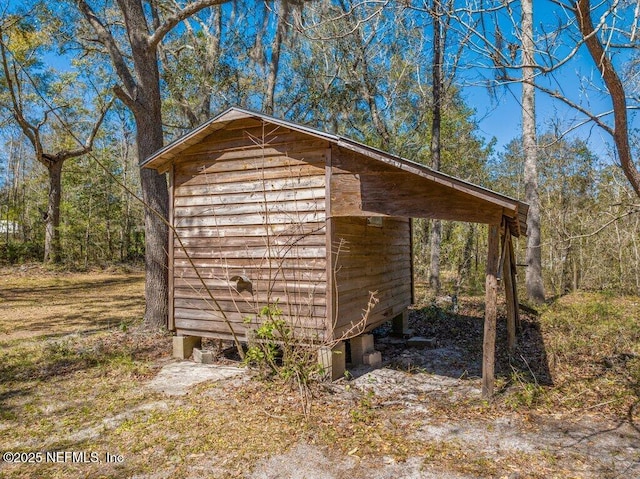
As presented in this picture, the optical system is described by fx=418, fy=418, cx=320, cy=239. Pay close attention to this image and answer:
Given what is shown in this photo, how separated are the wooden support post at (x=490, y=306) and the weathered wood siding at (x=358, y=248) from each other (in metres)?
1.31

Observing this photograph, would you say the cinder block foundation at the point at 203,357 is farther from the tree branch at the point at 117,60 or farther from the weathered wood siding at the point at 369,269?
the tree branch at the point at 117,60

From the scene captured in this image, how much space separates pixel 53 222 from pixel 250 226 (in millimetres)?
17312

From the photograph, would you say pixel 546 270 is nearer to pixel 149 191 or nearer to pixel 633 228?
pixel 633 228

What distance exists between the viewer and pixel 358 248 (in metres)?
6.50

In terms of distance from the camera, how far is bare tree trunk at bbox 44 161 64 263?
18948mm

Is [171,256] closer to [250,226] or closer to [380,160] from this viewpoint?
[250,226]

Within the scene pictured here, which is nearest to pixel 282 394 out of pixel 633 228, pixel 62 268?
pixel 633 228

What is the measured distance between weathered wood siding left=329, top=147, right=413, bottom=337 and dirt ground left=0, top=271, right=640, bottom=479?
0.92 metres

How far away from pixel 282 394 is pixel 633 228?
504 inches

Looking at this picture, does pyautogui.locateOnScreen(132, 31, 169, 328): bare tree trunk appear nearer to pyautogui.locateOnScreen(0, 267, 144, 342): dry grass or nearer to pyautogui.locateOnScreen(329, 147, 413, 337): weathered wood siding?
pyautogui.locateOnScreen(0, 267, 144, 342): dry grass

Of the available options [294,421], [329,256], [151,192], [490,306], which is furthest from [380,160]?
[151,192]

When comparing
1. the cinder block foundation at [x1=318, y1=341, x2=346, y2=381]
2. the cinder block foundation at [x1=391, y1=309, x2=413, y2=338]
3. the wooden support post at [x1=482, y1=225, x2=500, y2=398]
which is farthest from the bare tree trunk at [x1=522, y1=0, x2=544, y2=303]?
the cinder block foundation at [x1=318, y1=341, x2=346, y2=381]

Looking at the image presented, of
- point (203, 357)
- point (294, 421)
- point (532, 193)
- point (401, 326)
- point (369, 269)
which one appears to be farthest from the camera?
point (532, 193)

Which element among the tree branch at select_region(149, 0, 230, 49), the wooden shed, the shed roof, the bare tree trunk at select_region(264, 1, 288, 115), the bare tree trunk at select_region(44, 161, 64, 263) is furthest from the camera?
the bare tree trunk at select_region(44, 161, 64, 263)
